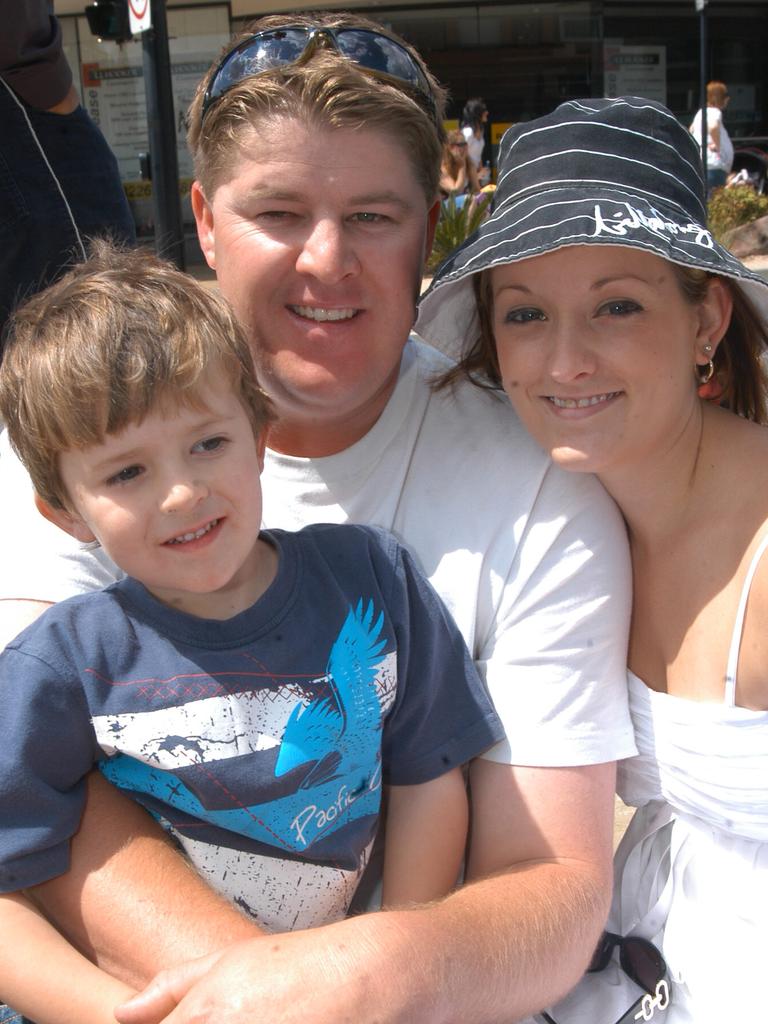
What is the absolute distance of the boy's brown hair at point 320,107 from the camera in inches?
87.8

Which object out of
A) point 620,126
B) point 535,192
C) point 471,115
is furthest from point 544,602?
point 471,115

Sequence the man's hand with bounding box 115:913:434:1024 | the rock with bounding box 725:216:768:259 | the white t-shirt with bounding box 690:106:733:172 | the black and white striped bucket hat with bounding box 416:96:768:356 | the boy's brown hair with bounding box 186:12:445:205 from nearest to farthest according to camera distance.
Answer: the man's hand with bounding box 115:913:434:1024, the black and white striped bucket hat with bounding box 416:96:768:356, the boy's brown hair with bounding box 186:12:445:205, the rock with bounding box 725:216:768:259, the white t-shirt with bounding box 690:106:733:172

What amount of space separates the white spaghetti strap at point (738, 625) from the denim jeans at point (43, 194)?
1835 millimetres

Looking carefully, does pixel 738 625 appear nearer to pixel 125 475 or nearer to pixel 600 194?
pixel 600 194

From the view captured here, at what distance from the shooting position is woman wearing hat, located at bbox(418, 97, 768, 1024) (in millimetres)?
1978

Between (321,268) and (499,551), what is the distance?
65cm

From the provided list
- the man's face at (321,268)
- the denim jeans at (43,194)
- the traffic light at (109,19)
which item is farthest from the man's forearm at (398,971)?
the traffic light at (109,19)

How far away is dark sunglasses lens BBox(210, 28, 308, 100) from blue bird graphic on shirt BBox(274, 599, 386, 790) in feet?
3.66

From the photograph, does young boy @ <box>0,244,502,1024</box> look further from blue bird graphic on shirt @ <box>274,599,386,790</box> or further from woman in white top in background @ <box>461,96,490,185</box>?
woman in white top in background @ <box>461,96,490,185</box>

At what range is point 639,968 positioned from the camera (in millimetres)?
2021

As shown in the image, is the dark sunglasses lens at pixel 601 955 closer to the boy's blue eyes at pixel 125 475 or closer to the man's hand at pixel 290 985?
the man's hand at pixel 290 985

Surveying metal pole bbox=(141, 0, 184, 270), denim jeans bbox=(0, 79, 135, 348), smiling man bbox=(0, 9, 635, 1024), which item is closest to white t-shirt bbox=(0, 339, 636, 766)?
smiling man bbox=(0, 9, 635, 1024)

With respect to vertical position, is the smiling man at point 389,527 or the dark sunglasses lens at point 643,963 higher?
the smiling man at point 389,527

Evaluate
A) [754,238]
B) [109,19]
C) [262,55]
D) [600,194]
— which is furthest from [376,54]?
[754,238]
